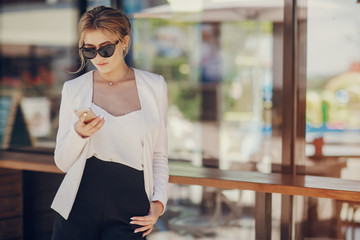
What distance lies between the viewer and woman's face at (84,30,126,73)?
82.7 inches

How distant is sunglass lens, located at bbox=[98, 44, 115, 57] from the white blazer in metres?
0.19

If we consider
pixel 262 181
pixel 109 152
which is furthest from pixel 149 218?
pixel 262 181

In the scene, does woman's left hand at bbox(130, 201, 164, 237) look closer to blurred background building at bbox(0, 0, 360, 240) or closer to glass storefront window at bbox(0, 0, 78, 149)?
blurred background building at bbox(0, 0, 360, 240)

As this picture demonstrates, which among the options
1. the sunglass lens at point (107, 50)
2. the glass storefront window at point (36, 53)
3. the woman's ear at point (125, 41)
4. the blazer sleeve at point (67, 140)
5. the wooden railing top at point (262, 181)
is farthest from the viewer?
the glass storefront window at point (36, 53)

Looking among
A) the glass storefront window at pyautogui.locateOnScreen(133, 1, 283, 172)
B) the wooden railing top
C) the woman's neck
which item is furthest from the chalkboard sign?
the woman's neck

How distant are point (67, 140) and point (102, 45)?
43cm

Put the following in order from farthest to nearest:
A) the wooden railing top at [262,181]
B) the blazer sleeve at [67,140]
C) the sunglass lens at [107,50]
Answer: the wooden railing top at [262,181] → the sunglass lens at [107,50] → the blazer sleeve at [67,140]

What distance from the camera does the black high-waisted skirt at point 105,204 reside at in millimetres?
2020

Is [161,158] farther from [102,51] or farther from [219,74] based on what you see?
[219,74]

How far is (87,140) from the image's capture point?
2016 mm

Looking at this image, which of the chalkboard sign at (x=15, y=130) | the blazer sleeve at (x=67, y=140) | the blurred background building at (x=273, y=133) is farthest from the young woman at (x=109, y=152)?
the chalkboard sign at (x=15, y=130)

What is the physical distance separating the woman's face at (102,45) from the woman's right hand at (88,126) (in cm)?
31

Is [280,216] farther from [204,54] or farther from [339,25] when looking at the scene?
[204,54]

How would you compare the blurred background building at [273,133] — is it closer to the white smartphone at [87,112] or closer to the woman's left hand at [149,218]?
the woman's left hand at [149,218]
